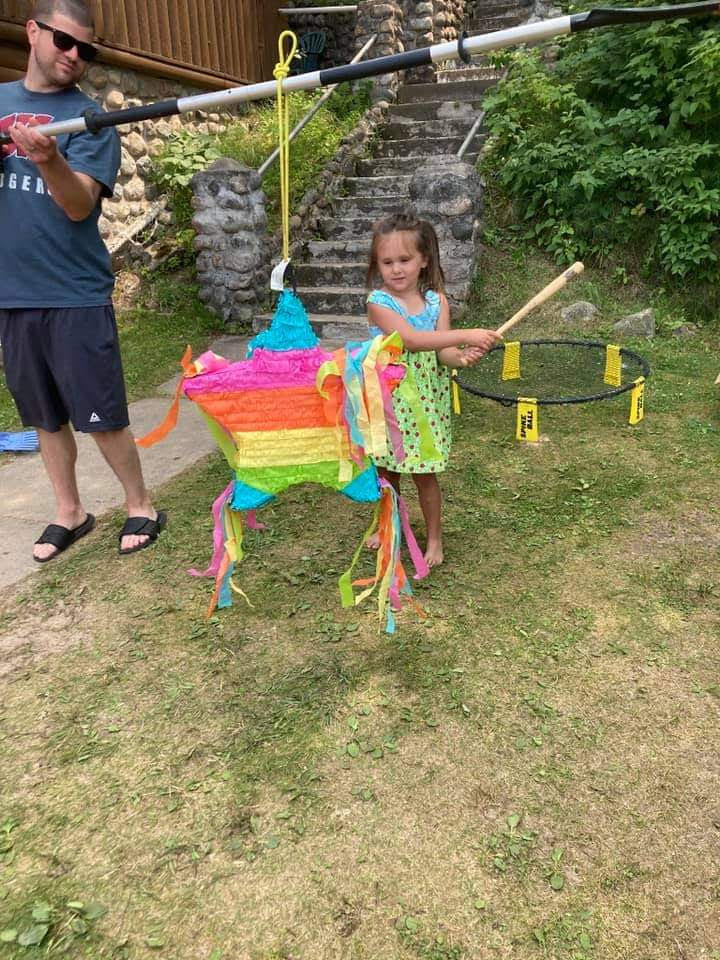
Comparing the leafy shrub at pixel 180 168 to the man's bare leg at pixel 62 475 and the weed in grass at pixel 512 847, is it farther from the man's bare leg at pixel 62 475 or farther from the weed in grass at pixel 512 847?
the weed in grass at pixel 512 847

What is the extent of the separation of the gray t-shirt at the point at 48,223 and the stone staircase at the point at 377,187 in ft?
10.0

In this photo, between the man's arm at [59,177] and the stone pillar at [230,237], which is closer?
the man's arm at [59,177]

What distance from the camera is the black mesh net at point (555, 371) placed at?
4.23 metres

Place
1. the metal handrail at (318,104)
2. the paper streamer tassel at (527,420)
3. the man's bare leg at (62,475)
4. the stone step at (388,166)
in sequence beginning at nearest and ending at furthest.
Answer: the man's bare leg at (62,475)
the paper streamer tassel at (527,420)
the metal handrail at (318,104)
the stone step at (388,166)

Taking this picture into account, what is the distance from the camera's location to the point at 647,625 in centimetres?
221

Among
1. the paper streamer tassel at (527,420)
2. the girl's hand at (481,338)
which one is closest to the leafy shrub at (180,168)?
the paper streamer tassel at (527,420)

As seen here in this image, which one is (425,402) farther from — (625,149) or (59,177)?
(625,149)

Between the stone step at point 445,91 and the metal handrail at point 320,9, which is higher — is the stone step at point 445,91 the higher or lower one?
the lower one

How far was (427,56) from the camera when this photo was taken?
1.71 m

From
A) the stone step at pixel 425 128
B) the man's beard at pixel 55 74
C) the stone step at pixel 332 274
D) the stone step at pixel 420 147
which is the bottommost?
the stone step at pixel 332 274

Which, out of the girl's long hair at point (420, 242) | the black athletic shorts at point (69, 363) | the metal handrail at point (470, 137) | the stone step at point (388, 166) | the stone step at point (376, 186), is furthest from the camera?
the stone step at point (388, 166)

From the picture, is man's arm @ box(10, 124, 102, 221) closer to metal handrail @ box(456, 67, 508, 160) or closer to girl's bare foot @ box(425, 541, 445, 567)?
girl's bare foot @ box(425, 541, 445, 567)

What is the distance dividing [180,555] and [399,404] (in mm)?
978

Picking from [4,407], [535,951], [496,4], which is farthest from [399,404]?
[496,4]
